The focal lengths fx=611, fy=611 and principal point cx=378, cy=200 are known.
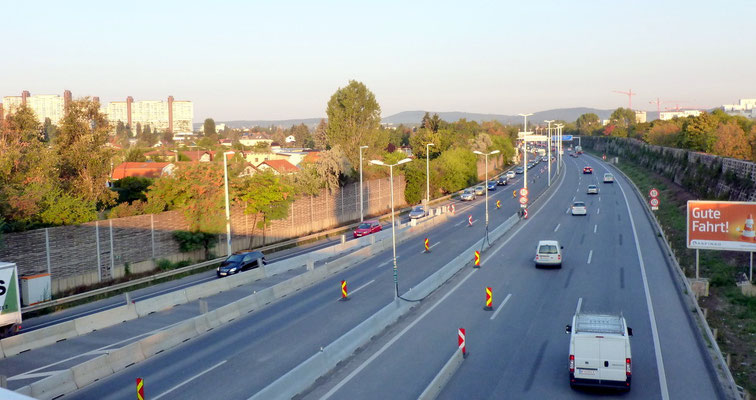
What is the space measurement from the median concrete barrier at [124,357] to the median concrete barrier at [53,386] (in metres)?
1.48

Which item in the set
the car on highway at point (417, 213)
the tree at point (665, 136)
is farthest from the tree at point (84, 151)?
the tree at point (665, 136)

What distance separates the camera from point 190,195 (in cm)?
3841

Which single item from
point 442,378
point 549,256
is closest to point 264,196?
point 549,256

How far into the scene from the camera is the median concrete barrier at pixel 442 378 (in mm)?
14312

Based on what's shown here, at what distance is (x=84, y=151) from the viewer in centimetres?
4434

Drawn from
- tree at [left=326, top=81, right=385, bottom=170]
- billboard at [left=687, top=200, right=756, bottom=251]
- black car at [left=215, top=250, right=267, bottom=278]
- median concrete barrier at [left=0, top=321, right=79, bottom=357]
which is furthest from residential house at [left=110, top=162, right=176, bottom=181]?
billboard at [left=687, top=200, right=756, bottom=251]

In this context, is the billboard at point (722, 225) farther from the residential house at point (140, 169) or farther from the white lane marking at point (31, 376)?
Result: the residential house at point (140, 169)

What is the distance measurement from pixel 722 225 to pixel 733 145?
3893 centimetres

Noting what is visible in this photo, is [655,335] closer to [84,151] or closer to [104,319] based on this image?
[104,319]

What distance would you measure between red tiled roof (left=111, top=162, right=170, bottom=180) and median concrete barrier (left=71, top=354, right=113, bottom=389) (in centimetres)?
6388

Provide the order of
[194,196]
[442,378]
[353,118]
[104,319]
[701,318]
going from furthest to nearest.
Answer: [353,118], [194,196], [104,319], [701,318], [442,378]

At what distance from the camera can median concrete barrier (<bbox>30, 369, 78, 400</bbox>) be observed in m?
15.1

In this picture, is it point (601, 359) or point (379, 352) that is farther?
point (379, 352)

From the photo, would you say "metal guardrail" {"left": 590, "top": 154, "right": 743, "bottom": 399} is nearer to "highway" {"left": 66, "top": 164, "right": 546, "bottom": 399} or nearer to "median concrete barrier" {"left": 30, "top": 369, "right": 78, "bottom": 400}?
"highway" {"left": 66, "top": 164, "right": 546, "bottom": 399}
